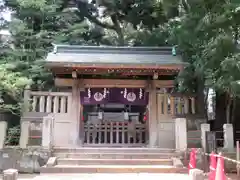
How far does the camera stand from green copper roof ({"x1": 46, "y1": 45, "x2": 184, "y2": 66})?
11734 mm

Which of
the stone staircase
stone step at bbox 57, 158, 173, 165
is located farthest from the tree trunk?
stone step at bbox 57, 158, 173, 165

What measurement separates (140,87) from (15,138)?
540 centimetres

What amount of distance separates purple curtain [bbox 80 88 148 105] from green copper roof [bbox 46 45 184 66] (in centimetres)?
135

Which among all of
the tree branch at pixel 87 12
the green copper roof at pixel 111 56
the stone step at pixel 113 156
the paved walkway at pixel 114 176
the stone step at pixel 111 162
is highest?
the tree branch at pixel 87 12

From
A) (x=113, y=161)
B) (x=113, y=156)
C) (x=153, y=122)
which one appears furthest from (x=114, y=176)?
(x=153, y=122)

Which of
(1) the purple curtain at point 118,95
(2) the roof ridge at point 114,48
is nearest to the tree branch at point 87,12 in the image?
(2) the roof ridge at point 114,48

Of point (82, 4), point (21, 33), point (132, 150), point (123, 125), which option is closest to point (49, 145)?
point (132, 150)

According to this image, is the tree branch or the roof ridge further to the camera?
the tree branch

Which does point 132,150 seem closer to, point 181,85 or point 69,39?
point 181,85

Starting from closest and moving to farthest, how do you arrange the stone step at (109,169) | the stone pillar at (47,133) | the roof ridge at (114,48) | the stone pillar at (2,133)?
the stone step at (109,169), the stone pillar at (2,133), the stone pillar at (47,133), the roof ridge at (114,48)

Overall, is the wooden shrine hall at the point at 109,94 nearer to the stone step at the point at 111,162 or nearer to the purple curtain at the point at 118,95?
the purple curtain at the point at 118,95

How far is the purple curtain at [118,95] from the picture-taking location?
1296 cm

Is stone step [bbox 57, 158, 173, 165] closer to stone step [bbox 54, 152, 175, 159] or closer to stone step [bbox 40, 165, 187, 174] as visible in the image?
stone step [bbox 54, 152, 175, 159]

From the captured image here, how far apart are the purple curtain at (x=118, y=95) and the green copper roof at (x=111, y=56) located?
135 cm
